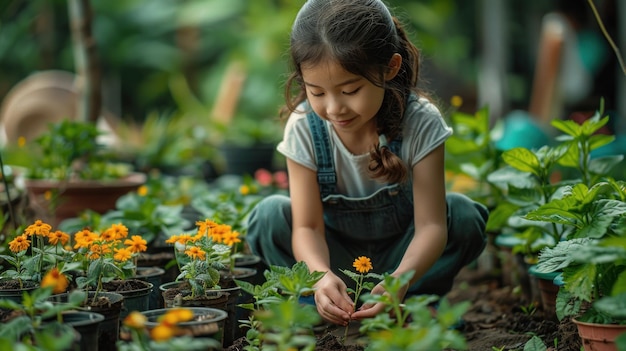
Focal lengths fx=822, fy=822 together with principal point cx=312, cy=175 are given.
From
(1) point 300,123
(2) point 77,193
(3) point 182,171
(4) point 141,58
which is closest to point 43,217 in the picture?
(2) point 77,193

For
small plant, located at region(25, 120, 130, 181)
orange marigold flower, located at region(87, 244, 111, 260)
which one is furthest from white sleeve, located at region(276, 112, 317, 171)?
small plant, located at region(25, 120, 130, 181)

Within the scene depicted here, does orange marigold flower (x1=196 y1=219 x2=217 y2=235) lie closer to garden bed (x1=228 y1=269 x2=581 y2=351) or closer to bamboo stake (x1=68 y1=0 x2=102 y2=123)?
garden bed (x1=228 y1=269 x2=581 y2=351)

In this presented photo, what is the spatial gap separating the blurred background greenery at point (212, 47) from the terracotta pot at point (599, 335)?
23.3 feet

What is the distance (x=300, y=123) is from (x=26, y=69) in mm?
8065

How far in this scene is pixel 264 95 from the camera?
9.90 m

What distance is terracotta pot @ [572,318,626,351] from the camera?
1.79m

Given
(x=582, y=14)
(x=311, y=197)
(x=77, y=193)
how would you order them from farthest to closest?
(x=582, y=14) → (x=77, y=193) → (x=311, y=197)

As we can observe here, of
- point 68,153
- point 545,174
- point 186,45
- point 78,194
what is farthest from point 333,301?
point 186,45

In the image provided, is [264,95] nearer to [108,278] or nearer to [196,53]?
[196,53]

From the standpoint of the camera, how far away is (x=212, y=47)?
35.4ft

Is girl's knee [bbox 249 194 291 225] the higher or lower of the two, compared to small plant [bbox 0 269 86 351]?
higher

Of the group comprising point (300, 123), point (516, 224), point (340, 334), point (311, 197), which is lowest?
point (340, 334)

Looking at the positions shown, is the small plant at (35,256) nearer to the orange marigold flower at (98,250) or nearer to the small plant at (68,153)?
the orange marigold flower at (98,250)

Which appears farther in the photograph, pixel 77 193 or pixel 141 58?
pixel 141 58
